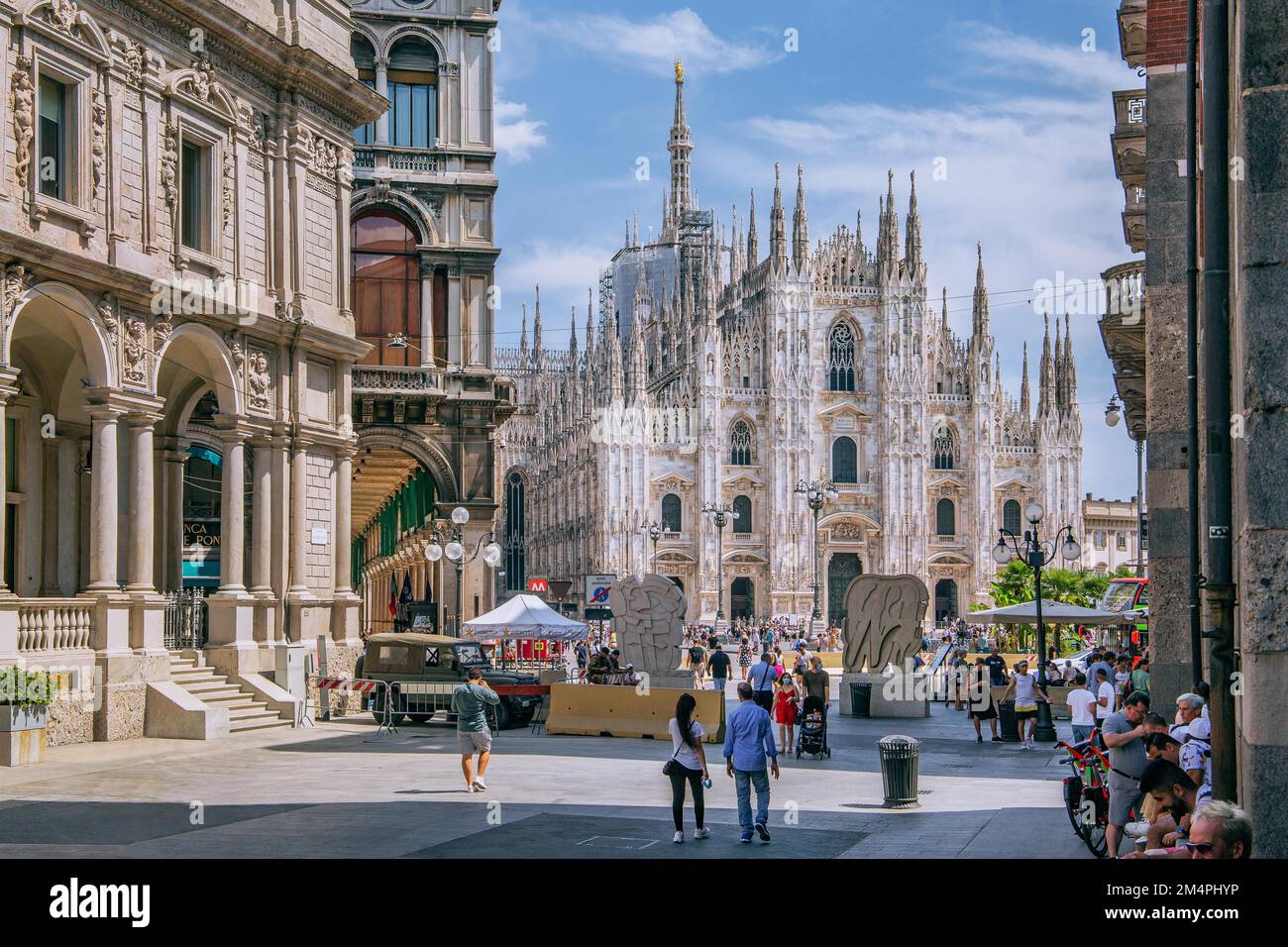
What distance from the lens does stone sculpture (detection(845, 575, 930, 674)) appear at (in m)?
31.4

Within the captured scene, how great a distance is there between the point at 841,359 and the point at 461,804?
7889 cm

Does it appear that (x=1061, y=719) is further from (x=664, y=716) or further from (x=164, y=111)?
(x=164, y=111)

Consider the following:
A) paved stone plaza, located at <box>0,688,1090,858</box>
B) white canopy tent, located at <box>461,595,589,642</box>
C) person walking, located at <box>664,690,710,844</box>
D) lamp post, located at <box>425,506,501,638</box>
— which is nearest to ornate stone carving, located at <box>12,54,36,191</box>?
paved stone plaza, located at <box>0,688,1090,858</box>

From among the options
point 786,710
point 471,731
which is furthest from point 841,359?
point 471,731

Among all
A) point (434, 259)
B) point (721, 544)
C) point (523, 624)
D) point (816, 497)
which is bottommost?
point (523, 624)

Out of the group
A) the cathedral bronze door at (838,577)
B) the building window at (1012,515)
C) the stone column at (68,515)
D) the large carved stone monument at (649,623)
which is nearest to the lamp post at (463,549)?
the large carved stone monument at (649,623)

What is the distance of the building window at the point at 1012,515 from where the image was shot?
92562mm

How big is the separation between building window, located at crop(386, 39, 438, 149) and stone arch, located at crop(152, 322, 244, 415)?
46.9ft

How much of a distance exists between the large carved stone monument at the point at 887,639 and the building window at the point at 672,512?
189 ft

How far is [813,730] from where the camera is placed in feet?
73.6

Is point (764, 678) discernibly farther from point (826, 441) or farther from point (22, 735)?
point (826, 441)

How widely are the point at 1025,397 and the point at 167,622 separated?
2972 inches

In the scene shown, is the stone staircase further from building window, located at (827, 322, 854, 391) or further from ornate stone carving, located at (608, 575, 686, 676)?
building window, located at (827, 322, 854, 391)
